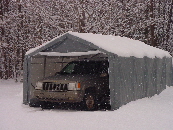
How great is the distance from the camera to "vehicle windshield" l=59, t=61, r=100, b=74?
12.0 metres

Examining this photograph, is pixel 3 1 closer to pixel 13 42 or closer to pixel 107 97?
pixel 13 42

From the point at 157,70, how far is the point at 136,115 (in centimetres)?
705

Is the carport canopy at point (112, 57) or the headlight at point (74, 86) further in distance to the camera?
the carport canopy at point (112, 57)

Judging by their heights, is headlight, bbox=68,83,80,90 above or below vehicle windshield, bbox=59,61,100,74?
below

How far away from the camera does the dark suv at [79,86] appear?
10.6 m

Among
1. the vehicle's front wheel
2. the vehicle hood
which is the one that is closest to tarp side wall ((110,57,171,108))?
the vehicle's front wheel

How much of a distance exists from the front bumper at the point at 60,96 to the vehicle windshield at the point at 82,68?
1.59 metres

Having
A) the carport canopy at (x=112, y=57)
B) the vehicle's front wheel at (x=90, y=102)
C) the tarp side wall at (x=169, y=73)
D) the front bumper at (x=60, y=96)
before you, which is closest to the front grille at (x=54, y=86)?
the front bumper at (x=60, y=96)

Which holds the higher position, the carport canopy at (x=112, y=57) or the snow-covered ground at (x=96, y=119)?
the carport canopy at (x=112, y=57)

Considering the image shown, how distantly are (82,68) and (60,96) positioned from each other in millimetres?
1955

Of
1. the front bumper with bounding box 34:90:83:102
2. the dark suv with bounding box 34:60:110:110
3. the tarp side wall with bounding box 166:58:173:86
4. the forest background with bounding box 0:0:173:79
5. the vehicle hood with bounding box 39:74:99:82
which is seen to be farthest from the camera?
the forest background with bounding box 0:0:173:79

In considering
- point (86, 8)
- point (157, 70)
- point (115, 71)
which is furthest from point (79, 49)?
point (86, 8)

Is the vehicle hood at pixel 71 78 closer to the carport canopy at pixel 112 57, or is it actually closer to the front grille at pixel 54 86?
the front grille at pixel 54 86

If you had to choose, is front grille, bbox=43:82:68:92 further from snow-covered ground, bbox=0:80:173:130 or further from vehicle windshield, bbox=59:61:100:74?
vehicle windshield, bbox=59:61:100:74
